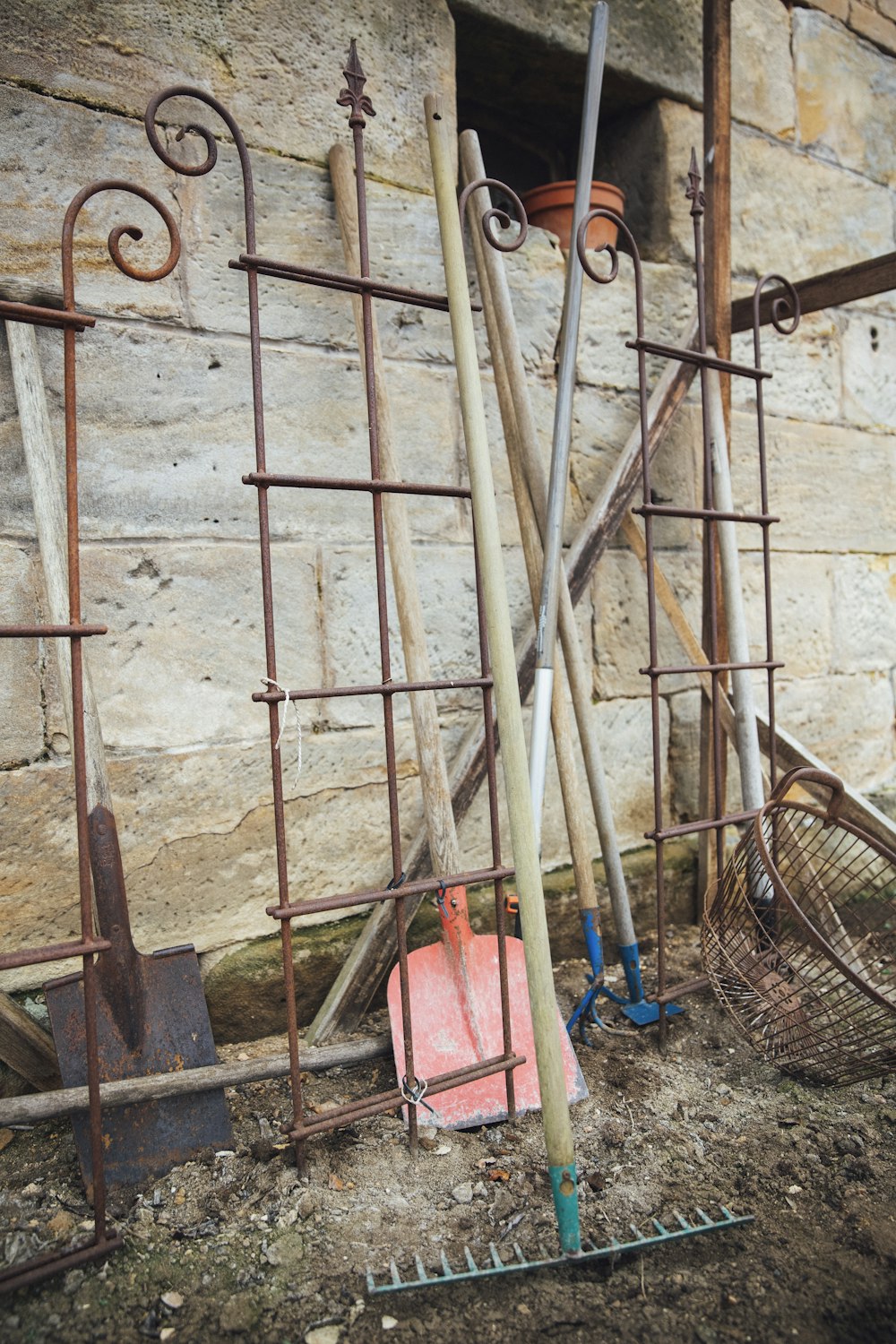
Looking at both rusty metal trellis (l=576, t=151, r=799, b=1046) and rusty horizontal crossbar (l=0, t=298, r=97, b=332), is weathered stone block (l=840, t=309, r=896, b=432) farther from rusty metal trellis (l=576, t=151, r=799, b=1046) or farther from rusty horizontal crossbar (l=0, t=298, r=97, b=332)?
rusty horizontal crossbar (l=0, t=298, r=97, b=332)

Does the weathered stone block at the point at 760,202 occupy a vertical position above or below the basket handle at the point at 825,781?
above

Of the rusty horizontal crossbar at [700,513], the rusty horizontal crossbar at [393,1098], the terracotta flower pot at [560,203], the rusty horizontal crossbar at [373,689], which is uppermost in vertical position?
the terracotta flower pot at [560,203]

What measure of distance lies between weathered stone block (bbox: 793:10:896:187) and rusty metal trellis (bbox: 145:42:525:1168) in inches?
77.5

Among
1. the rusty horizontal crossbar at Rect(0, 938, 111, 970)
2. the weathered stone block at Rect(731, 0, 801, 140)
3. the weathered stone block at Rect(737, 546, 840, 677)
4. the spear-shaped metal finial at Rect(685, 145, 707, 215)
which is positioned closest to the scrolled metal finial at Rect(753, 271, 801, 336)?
the spear-shaped metal finial at Rect(685, 145, 707, 215)

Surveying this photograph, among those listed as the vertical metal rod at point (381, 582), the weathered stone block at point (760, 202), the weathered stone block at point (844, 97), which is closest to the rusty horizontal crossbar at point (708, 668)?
the vertical metal rod at point (381, 582)

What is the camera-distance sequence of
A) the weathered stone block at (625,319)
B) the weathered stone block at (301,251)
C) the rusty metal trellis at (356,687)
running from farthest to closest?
the weathered stone block at (625,319), the weathered stone block at (301,251), the rusty metal trellis at (356,687)

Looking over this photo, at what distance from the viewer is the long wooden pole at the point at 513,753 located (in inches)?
51.3

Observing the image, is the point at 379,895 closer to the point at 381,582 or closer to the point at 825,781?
the point at 381,582

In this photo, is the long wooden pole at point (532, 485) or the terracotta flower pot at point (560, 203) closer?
the long wooden pole at point (532, 485)

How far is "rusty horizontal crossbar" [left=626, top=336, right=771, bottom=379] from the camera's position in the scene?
76.4 inches

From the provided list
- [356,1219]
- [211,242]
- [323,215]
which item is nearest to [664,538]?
[323,215]

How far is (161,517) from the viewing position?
5.98ft

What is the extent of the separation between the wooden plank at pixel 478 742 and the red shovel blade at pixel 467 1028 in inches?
6.1

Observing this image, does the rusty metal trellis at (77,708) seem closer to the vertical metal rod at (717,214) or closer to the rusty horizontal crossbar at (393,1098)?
the rusty horizontal crossbar at (393,1098)
